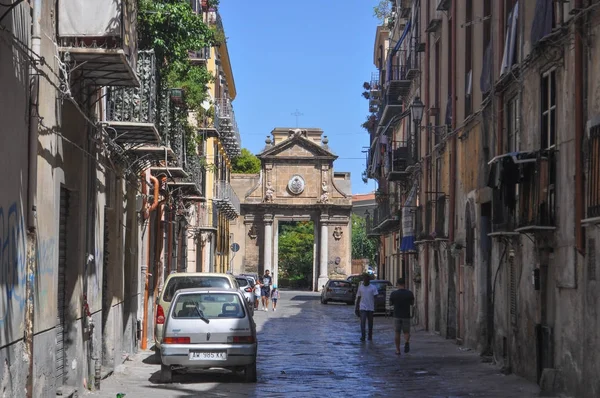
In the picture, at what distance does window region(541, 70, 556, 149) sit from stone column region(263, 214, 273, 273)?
60.4 meters

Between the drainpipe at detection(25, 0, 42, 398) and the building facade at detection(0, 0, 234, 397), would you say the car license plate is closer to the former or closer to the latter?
the building facade at detection(0, 0, 234, 397)

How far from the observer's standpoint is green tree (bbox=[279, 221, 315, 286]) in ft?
301

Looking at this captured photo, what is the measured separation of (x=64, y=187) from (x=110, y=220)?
4683 millimetres

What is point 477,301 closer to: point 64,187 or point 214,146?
point 64,187

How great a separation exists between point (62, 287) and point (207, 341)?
9.94 ft

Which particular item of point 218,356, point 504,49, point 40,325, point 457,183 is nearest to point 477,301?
point 457,183

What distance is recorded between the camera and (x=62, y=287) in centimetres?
1351

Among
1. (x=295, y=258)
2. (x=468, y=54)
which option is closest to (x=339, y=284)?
(x=468, y=54)

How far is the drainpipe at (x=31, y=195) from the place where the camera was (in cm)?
1022

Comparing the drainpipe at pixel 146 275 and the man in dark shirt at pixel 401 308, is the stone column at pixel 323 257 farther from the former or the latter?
the man in dark shirt at pixel 401 308

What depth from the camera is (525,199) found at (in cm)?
1545

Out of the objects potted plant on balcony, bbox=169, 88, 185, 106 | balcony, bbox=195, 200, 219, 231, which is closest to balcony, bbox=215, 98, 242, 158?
balcony, bbox=195, 200, 219, 231

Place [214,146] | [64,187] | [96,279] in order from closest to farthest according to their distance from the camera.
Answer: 1. [64,187]
2. [96,279]
3. [214,146]

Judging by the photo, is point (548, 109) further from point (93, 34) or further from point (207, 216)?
point (207, 216)
